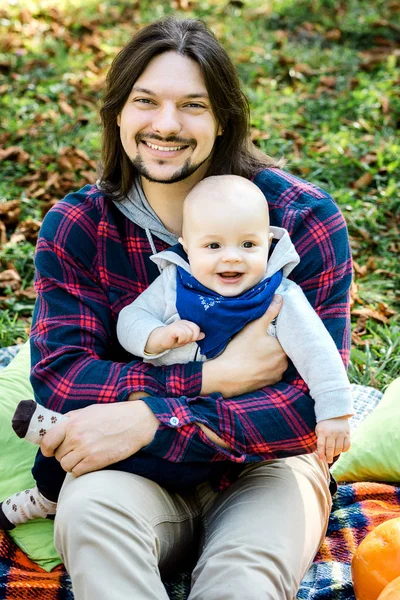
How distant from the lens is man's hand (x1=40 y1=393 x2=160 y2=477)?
7.95 ft

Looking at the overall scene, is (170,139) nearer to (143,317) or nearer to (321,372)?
(143,317)

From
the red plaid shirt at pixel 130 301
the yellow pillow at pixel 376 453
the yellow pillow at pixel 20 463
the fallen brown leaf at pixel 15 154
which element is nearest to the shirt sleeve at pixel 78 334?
the red plaid shirt at pixel 130 301

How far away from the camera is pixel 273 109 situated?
6.57 m

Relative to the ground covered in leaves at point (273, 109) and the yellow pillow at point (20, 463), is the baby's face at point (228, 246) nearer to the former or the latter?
the yellow pillow at point (20, 463)

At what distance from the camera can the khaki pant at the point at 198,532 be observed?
2.16m

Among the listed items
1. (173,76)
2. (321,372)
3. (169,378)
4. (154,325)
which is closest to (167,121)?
(173,76)

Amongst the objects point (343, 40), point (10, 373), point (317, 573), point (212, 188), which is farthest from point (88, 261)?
point (343, 40)

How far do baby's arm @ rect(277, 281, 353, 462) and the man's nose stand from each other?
2.41 ft

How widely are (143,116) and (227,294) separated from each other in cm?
72

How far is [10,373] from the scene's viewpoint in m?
3.54

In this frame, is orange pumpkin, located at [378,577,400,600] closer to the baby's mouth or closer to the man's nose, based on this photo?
the baby's mouth

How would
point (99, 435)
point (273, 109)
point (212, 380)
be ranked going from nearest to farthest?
point (99, 435)
point (212, 380)
point (273, 109)

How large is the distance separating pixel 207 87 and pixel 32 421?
4.30 feet

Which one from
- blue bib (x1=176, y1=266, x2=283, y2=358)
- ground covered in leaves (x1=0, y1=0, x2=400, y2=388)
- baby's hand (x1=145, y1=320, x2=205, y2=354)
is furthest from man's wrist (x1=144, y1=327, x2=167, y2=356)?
ground covered in leaves (x1=0, y1=0, x2=400, y2=388)
